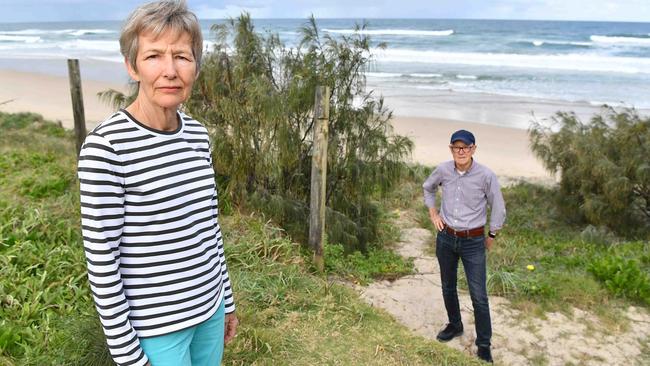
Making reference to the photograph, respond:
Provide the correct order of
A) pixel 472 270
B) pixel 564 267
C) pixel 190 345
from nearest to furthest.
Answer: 1. pixel 190 345
2. pixel 472 270
3. pixel 564 267

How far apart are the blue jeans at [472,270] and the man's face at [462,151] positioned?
0.62 metres

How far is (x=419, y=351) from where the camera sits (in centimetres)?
387

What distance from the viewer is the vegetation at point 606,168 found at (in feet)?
24.6

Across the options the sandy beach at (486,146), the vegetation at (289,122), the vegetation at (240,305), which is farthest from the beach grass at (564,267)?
the sandy beach at (486,146)

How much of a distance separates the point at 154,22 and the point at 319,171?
375cm

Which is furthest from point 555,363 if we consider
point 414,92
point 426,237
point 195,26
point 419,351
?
point 414,92

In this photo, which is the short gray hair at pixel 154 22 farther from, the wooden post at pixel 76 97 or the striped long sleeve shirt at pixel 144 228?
the wooden post at pixel 76 97

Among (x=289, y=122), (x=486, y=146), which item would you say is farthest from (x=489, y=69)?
(x=289, y=122)

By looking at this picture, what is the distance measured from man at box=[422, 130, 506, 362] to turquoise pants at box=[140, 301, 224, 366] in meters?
2.66

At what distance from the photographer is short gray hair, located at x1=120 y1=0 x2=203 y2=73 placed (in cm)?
154

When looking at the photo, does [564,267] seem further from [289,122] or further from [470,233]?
[289,122]

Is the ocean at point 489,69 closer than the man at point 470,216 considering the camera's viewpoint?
No

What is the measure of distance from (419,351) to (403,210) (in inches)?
190

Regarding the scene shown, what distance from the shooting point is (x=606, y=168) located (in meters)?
7.50
